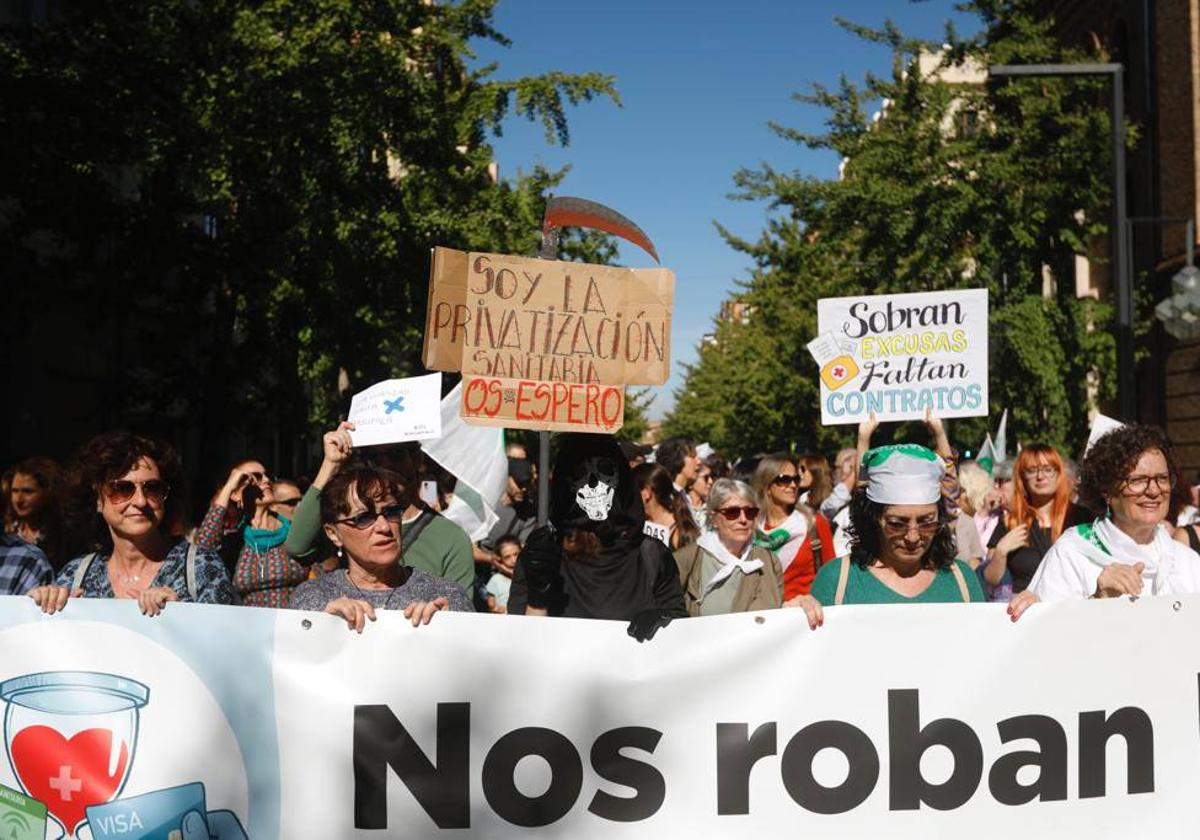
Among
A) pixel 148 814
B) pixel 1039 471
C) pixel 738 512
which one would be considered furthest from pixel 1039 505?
pixel 148 814

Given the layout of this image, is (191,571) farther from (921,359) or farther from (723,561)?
(921,359)

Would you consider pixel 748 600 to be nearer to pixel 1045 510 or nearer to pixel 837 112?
pixel 1045 510

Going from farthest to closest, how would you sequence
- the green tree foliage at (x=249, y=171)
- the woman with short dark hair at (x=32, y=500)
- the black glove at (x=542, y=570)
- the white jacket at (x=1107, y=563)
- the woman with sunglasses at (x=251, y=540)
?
the green tree foliage at (x=249, y=171) < the woman with short dark hair at (x=32, y=500) < the woman with sunglasses at (x=251, y=540) < the black glove at (x=542, y=570) < the white jacket at (x=1107, y=563)

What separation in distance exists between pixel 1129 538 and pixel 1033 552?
69.3 inches

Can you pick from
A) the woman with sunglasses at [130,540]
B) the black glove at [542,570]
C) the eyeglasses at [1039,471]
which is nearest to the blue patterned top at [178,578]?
the woman with sunglasses at [130,540]

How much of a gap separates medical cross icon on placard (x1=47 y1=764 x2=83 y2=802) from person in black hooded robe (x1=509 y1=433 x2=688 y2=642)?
58.0 inches

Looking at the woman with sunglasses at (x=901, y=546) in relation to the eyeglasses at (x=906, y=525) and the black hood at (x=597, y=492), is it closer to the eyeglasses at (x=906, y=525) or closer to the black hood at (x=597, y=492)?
the eyeglasses at (x=906, y=525)

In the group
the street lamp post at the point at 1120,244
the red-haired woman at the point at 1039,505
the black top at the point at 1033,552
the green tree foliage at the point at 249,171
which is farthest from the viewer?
the green tree foliage at the point at 249,171

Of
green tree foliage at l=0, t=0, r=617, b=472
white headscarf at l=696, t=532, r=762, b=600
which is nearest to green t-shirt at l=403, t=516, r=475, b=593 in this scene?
white headscarf at l=696, t=532, r=762, b=600

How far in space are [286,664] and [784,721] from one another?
1480 mm

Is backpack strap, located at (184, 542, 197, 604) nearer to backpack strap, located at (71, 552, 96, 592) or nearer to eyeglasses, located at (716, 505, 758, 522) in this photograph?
backpack strap, located at (71, 552, 96, 592)

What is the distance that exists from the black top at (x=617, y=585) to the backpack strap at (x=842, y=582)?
1.69 ft

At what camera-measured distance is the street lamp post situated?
→ 458 inches

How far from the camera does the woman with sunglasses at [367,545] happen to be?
4.36m
